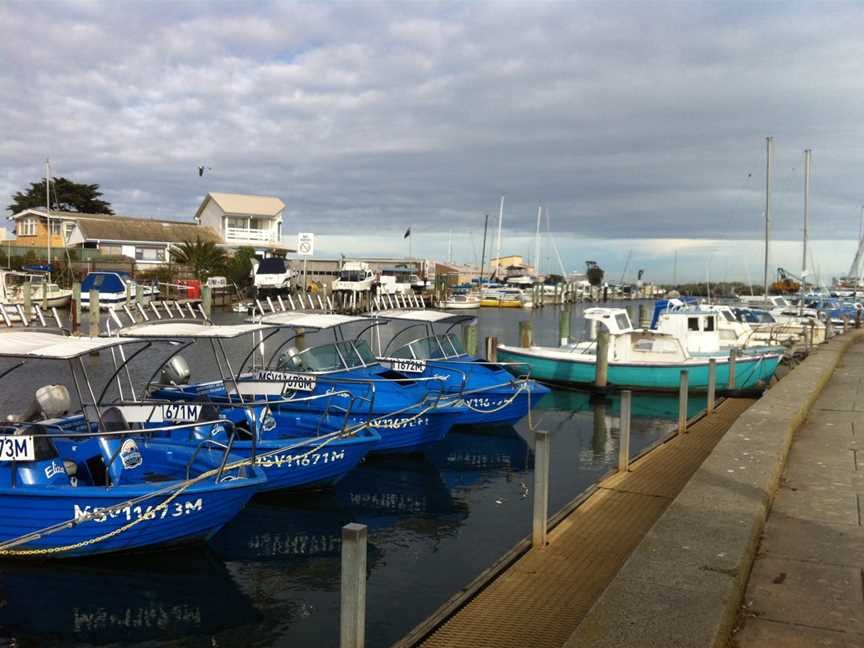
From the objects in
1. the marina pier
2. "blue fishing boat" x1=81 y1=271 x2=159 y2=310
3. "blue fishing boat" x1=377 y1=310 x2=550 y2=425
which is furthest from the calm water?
"blue fishing boat" x1=81 y1=271 x2=159 y2=310

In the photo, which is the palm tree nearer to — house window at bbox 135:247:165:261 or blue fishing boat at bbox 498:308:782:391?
house window at bbox 135:247:165:261

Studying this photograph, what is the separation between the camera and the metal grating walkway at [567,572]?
6484 millimetres

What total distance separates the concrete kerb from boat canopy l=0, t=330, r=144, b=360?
24.1 ft

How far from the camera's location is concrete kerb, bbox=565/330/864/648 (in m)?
4.91

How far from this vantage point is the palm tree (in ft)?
201

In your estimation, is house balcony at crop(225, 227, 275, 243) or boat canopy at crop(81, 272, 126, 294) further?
house balcony at crop(225, 227, 275, 243)

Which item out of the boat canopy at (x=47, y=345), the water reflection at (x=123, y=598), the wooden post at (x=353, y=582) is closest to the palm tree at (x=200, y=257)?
the boat canopy at (x=47, y=345)

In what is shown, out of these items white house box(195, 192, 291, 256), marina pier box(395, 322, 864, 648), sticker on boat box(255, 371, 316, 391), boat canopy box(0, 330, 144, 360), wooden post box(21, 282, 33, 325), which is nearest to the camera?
marina pier box(395, 322, 864, 648)

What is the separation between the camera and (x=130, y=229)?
67.3 meters

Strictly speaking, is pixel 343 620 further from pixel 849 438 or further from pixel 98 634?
pixel 849 438

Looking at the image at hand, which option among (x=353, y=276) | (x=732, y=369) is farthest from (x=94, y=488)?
(x=353, y=276)

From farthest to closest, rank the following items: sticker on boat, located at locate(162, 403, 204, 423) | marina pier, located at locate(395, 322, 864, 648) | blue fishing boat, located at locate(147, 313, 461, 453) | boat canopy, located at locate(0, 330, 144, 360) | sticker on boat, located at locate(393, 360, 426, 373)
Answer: sticker on boat, located at locate(393, 360, 426, 373), blue fishing boat, located at locate(147, 313, 461, 453), sticker on boat, located at locate(162, 403, 204, 423), boat canopy, located at locate(0, 330, 144, 360), marina pier, located at locate(395, 322, 864, 648)

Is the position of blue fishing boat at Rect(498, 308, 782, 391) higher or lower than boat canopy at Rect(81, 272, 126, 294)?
lower

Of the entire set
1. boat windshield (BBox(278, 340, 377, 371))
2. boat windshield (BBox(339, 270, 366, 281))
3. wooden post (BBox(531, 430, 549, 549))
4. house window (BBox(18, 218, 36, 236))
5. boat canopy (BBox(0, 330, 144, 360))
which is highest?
house window (BBox(18, 218, 36, 236))
